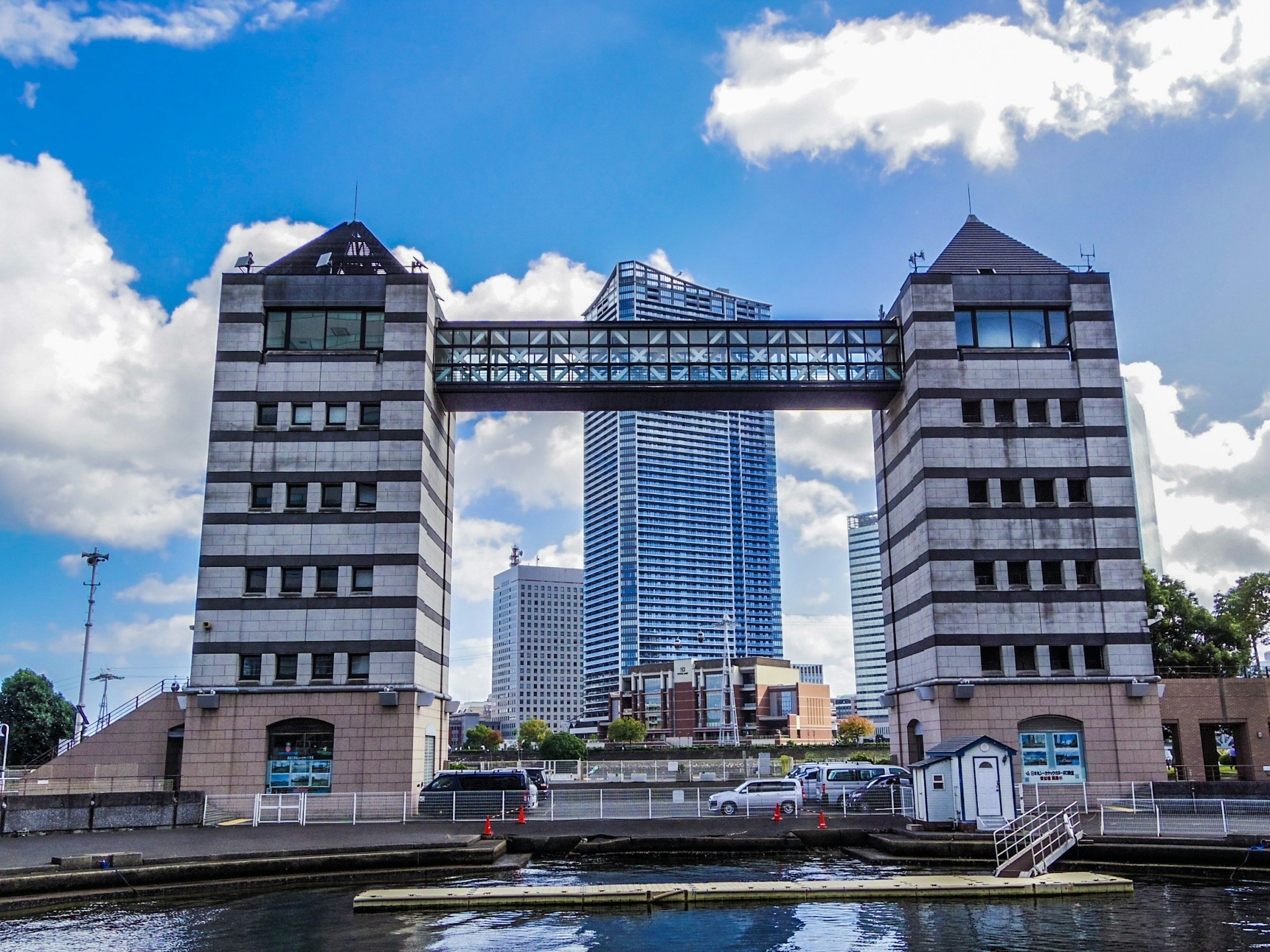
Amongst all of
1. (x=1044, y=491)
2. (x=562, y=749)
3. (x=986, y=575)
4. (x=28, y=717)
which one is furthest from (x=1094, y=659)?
(x=28, y=717)

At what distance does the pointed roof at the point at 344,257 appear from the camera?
52.3 meters

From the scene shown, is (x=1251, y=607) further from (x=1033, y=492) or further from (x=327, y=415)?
(x=327, y=415)

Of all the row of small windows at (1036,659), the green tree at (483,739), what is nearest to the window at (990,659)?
the row of small windows at (1036,659)

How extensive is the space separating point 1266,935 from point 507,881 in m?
19.1

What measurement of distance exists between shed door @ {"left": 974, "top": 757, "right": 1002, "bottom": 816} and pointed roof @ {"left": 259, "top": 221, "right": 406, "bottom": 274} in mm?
34237

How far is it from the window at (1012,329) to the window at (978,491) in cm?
682

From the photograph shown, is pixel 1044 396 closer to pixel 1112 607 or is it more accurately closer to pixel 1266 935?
pixel 1112 607

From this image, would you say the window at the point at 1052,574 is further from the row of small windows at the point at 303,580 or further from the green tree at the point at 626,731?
the green tree at the point at 626,731

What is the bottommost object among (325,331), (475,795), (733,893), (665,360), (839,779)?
(733,893)

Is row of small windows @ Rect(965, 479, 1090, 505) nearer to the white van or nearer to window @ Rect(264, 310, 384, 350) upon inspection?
the white van

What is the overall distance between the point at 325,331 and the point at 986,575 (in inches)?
1304

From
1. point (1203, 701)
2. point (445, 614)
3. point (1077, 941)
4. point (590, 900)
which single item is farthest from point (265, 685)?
point (1203, 701)

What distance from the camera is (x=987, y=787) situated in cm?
3550

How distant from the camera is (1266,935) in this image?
22531 millimetres
